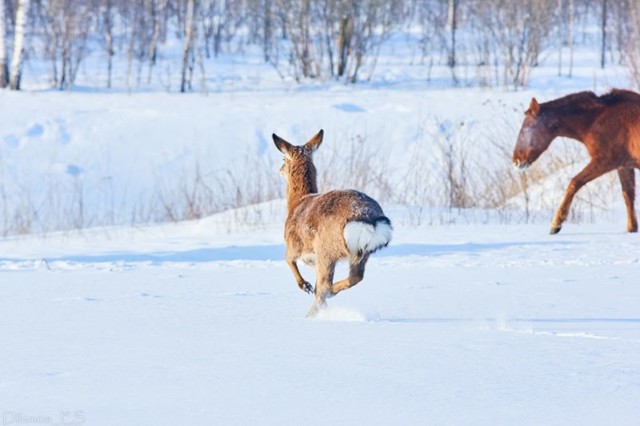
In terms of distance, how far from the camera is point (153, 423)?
3.41 meters

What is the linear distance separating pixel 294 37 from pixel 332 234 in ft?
67.6

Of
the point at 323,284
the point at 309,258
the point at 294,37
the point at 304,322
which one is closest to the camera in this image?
the point at 304,322

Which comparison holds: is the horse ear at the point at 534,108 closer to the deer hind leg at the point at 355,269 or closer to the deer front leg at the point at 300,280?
the deer front leg at the point at 300,280

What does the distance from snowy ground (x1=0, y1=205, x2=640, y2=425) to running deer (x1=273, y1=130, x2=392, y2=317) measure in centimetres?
18

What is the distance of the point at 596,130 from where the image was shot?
1019cm

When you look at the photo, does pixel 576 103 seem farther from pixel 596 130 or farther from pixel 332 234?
pixel 332 234

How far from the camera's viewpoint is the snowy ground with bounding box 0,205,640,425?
12.0ft

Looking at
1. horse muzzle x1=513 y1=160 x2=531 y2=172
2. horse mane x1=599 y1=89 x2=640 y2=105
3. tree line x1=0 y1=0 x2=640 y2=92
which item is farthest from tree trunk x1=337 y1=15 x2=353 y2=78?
horse mane x1=599 y1=89 x2=640 y2=105

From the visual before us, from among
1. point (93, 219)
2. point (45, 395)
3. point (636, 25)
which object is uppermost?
point (636, 25)

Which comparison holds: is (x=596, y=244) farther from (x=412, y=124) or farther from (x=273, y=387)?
(x=412, y=124)

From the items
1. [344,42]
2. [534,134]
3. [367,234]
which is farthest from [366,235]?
[344,42]

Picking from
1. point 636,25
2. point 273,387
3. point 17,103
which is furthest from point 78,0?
point 273,387

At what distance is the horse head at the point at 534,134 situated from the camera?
1051cm

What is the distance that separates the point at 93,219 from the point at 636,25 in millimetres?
9880
